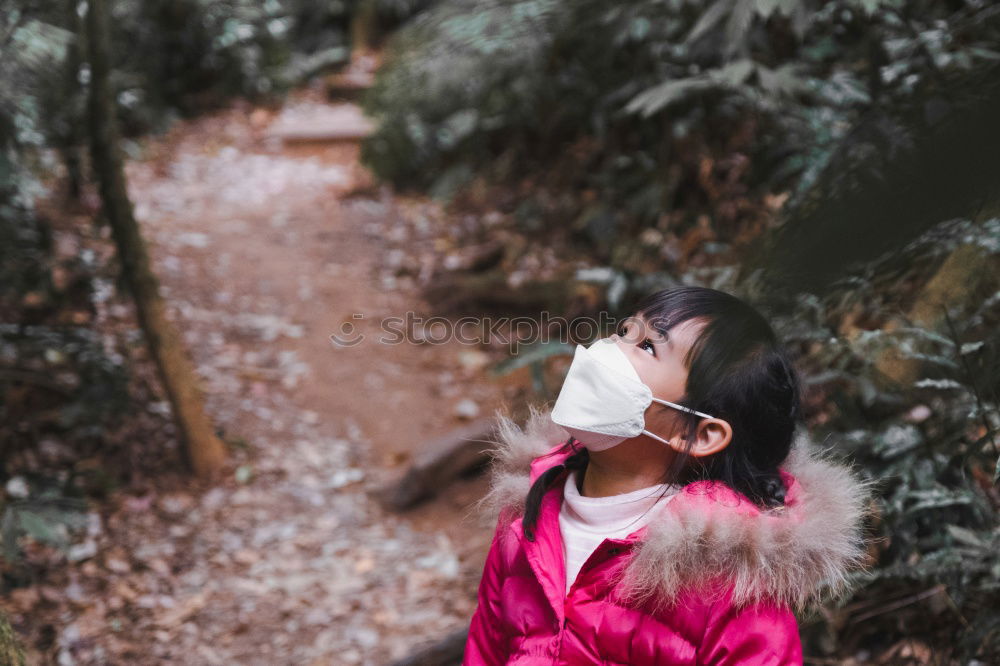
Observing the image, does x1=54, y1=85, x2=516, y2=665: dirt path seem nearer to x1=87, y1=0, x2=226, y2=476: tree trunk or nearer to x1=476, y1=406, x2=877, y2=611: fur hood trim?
x1=87, y1=0, x2=226, y2=476: tree trunk

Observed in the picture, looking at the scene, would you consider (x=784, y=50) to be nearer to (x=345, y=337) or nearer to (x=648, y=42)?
(x=648, y=42)

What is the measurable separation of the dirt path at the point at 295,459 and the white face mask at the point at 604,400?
1.43 m

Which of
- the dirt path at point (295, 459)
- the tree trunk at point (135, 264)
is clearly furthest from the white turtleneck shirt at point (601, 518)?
the tree trunk at point (135, 264)

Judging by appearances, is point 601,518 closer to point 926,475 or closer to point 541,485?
point 541,485

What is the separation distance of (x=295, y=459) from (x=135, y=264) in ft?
3.58

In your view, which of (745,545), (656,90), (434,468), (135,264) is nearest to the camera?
(745,545)

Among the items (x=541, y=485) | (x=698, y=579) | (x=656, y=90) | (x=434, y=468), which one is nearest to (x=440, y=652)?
(x=434, y=468)

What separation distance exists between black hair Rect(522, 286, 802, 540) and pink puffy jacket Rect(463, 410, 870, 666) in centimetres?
5

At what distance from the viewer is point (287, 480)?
125 inches

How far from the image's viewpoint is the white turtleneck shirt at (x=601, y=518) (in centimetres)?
126

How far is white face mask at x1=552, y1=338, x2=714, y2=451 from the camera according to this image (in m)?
1.23

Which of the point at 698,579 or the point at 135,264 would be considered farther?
the point at 135,264

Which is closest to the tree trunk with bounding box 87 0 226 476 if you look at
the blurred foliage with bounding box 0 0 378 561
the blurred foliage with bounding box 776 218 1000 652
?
the blurred foliage with bounding box 0 0 378 561

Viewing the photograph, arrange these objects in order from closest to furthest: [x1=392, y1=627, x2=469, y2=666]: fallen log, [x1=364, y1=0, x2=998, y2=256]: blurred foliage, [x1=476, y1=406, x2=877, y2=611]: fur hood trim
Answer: [x1=476, y1=406, x2=877, y2=611]: fur hood trim, [x1=392, y1=627, x2=469, y2=666]: fallen log, [x1=364, y1=0, x2=998, y2=256]: blurred foliage
